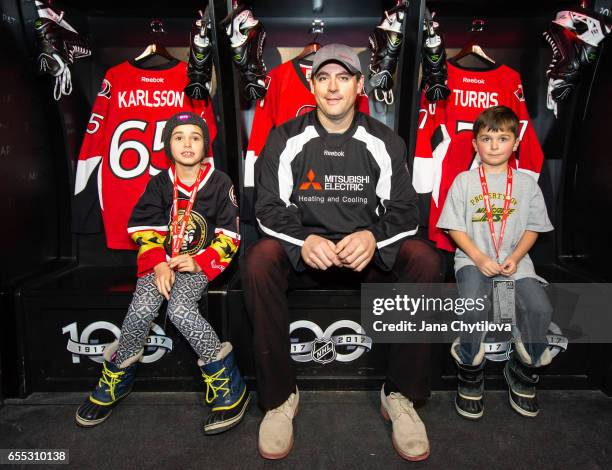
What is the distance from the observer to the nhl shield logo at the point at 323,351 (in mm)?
1532

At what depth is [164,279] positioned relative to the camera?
1.34 meters

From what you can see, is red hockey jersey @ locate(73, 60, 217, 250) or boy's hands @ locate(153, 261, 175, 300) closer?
boy's hands @ locate(153, 261, 175, 300)

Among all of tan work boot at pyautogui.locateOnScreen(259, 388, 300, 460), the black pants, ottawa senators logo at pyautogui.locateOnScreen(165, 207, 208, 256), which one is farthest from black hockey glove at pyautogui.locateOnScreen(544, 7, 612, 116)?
tan work boot at pyautogui.locateOnScreen(259, 388, 300, 460)

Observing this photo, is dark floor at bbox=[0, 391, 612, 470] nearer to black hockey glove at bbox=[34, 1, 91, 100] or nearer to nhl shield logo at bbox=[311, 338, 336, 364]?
nhl shield logo at bbox=[311, 338, 336, 364]

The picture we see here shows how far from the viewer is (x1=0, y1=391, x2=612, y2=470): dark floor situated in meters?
1.19

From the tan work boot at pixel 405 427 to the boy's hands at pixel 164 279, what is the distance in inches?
31.4

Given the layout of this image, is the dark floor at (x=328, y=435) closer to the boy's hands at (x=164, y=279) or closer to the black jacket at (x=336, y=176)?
the boy's hands at (x=164, y=279)

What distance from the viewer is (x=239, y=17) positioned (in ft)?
5.27

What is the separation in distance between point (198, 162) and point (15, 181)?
718 mm

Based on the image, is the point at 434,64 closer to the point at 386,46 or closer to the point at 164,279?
the point at 386,46

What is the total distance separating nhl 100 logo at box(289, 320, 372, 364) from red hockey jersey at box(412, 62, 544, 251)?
2.06ft

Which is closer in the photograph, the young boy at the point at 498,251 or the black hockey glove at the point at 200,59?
the young boy at the point at 498,251

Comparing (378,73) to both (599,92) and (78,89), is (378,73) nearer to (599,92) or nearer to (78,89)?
(599,92)

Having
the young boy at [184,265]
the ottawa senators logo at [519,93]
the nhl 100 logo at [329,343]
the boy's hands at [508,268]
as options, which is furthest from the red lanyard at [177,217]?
the ottawa senators logo at [519,93]
